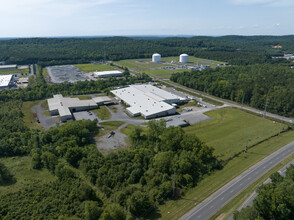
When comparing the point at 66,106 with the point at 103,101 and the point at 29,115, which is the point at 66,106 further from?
the point at 103,101

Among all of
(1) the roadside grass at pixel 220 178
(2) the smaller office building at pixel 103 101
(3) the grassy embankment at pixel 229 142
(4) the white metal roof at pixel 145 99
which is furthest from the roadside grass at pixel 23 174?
(2) the smaller office building at pixel 103 101

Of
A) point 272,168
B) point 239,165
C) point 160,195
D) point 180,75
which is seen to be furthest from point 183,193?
point 180,75

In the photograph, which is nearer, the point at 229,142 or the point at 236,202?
the point at 236,202

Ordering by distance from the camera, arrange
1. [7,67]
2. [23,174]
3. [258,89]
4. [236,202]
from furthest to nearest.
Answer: [7,67], [258,89], [23,174], [236,202]

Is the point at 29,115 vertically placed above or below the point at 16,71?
below

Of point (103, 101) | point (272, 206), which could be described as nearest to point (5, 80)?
point (103, 101)

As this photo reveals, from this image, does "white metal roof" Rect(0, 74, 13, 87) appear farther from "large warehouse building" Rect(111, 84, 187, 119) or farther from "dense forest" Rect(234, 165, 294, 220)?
"dense forest" Rect(234, 165, 294, 220)

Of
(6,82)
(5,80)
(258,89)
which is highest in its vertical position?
(258,89)

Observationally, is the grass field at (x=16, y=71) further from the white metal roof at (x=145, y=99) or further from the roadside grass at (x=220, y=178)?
the roadside grass at (x=220, y=178)
